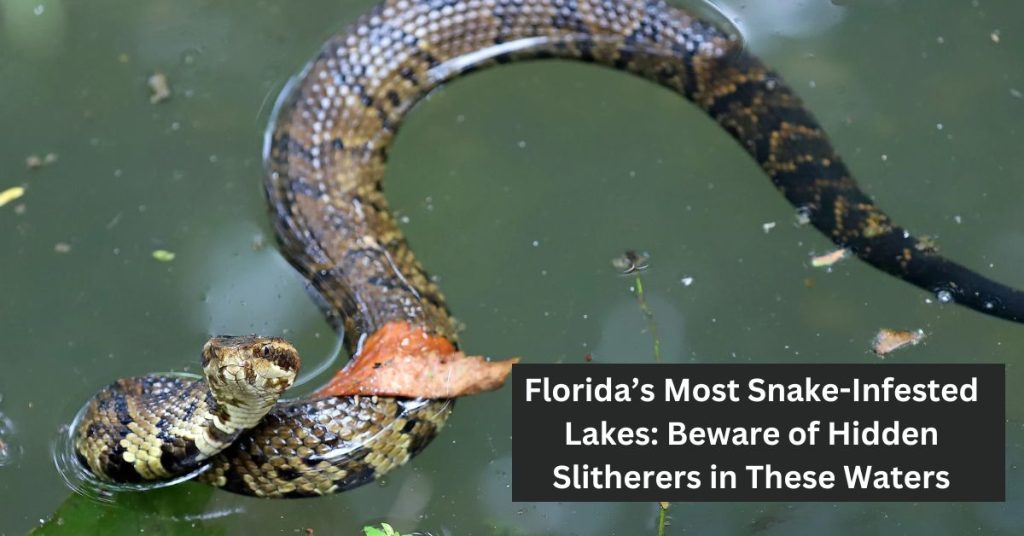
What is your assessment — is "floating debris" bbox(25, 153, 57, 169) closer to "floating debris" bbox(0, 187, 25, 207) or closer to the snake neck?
"floating debris" bbox(0, 187, 25, 207)

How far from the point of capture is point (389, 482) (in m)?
4.68

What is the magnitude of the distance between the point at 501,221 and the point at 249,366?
172 centimetres

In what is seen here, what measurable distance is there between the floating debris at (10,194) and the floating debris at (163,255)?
762 millimetres

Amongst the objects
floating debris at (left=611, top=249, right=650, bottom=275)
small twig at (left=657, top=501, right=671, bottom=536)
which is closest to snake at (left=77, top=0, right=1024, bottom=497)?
floating debris at (left=611, top=249, right=650, bottom=275)

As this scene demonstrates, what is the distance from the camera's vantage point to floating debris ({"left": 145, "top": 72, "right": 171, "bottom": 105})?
5809 millimetres

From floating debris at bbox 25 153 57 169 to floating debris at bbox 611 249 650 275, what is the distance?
9.07ft

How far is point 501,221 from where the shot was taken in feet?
17.4

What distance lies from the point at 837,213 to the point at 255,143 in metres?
2.77

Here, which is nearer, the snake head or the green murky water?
the snake head

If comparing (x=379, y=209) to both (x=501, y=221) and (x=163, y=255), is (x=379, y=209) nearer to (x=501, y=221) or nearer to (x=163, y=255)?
(x=501, y=221)

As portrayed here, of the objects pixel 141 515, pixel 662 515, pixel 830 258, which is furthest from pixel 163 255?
pixel 830 258

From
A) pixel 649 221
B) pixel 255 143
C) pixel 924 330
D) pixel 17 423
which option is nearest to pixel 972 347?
pixel 924 330

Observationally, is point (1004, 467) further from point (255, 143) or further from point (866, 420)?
point (255, 143)

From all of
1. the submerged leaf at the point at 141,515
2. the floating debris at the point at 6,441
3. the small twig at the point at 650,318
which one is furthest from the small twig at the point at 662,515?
the floating debris at the point at 6,441
